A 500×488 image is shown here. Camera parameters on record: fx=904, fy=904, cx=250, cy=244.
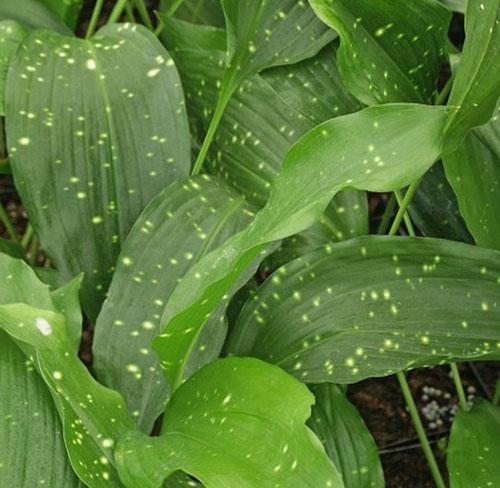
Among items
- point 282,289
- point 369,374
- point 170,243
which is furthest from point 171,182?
point 369,374

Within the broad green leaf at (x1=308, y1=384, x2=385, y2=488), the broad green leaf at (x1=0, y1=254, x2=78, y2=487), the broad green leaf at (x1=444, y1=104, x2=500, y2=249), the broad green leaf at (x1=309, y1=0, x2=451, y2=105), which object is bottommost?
the broad green leaf at (x1=308, y1=384, x2=385, y2=488)

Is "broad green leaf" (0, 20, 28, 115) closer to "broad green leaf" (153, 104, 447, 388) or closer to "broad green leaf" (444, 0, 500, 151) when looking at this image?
"broad green leaf" (153, 104, 447, 388)

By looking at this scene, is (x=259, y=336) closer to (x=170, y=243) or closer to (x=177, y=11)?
(x=170, y=243)

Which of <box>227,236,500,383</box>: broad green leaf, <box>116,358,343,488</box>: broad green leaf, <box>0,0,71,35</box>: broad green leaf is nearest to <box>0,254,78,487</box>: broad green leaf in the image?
<box>116,358,343,488</box>: broad green leaf

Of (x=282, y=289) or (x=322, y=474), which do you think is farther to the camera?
(x=282, y=289)

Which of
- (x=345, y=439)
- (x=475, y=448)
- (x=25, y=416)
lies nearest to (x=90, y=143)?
(x=25, y=416)

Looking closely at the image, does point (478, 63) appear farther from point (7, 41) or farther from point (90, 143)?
point (7, 41)

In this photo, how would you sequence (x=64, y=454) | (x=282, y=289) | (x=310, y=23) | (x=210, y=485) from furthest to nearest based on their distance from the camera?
(x=310, y=23), (x=282, y=289), (x=64, y=454), (x=210, y=485)

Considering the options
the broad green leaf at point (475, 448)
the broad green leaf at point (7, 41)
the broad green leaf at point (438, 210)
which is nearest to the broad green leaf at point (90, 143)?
the broad green leaf at point (7, 41)

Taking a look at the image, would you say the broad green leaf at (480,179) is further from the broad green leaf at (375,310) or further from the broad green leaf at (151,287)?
the broad green leaf at (151,287)
